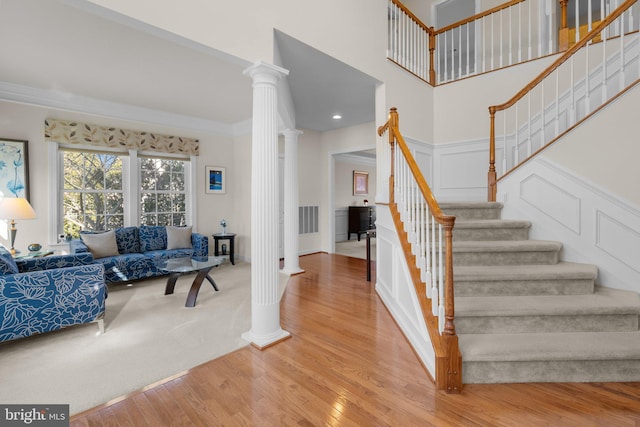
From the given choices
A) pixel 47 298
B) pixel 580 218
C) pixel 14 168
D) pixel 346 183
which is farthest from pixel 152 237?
pixel 580 218

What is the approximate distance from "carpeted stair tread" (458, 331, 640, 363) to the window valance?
5.20 meters

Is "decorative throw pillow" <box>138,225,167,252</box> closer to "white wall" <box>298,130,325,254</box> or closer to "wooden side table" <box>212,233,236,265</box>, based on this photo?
"wooden side table" <box>212,233,236,265</box>

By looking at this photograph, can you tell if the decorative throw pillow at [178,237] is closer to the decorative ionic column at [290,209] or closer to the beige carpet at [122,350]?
the beige carpet at [122,350]

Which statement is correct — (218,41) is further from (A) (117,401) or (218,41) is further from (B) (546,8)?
(B) (546,8)

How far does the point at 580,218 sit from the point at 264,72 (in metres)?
3.05

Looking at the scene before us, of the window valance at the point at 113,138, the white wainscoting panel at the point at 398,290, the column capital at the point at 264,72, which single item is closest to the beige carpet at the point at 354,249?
the white wainscoting panel at the point at 398,290

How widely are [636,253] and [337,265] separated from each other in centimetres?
385

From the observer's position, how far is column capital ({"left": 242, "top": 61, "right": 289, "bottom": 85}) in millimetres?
2348

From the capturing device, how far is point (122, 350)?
2377 mm

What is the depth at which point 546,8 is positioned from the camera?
3965 millimetres

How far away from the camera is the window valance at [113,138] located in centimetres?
409

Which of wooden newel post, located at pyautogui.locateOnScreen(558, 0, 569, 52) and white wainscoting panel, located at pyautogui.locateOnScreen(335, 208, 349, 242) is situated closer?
wooden newel post, located at pyautogui.locateOnScreen(558, 0, 569, 52)

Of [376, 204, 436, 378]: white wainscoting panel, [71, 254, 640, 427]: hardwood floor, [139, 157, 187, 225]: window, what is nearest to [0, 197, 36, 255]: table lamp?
[139, 157, 187, 225]: window

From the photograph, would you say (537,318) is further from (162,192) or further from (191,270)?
(162,192)
